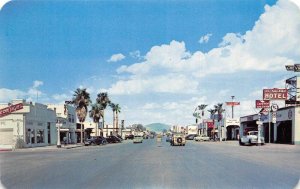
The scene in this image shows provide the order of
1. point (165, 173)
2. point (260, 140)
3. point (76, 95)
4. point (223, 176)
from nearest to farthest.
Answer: point (223, 176) < point (165, 173) < point (260, 140) < point (76, 95)

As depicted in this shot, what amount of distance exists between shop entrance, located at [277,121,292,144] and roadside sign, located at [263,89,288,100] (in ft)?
11.6

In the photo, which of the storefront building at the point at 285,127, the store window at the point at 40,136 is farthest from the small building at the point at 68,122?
the storefront building at the point at 285,127

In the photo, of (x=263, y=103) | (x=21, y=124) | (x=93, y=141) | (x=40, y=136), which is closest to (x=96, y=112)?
(x=93, y=141)

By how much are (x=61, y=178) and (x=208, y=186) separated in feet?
17.6

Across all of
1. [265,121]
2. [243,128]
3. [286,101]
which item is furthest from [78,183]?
[243,128]

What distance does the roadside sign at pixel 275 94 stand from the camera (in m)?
53.6

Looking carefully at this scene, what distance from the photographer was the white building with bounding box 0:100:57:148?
47906 mm

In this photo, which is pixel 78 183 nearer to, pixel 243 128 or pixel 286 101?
pixel 286 101

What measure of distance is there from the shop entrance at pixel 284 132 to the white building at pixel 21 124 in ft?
112

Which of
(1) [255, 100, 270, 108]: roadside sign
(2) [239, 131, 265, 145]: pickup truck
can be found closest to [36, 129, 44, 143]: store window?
(2) [239, 131, 265, 145]: pickup truck

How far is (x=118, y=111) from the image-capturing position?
13112 cm

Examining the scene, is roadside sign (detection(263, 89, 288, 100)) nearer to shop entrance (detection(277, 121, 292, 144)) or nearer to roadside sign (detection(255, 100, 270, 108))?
roadside sign (detection(255, 100, 270, 108))

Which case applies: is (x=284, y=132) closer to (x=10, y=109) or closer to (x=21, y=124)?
(x=21, y=124)

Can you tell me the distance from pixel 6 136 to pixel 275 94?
35.8 meters
